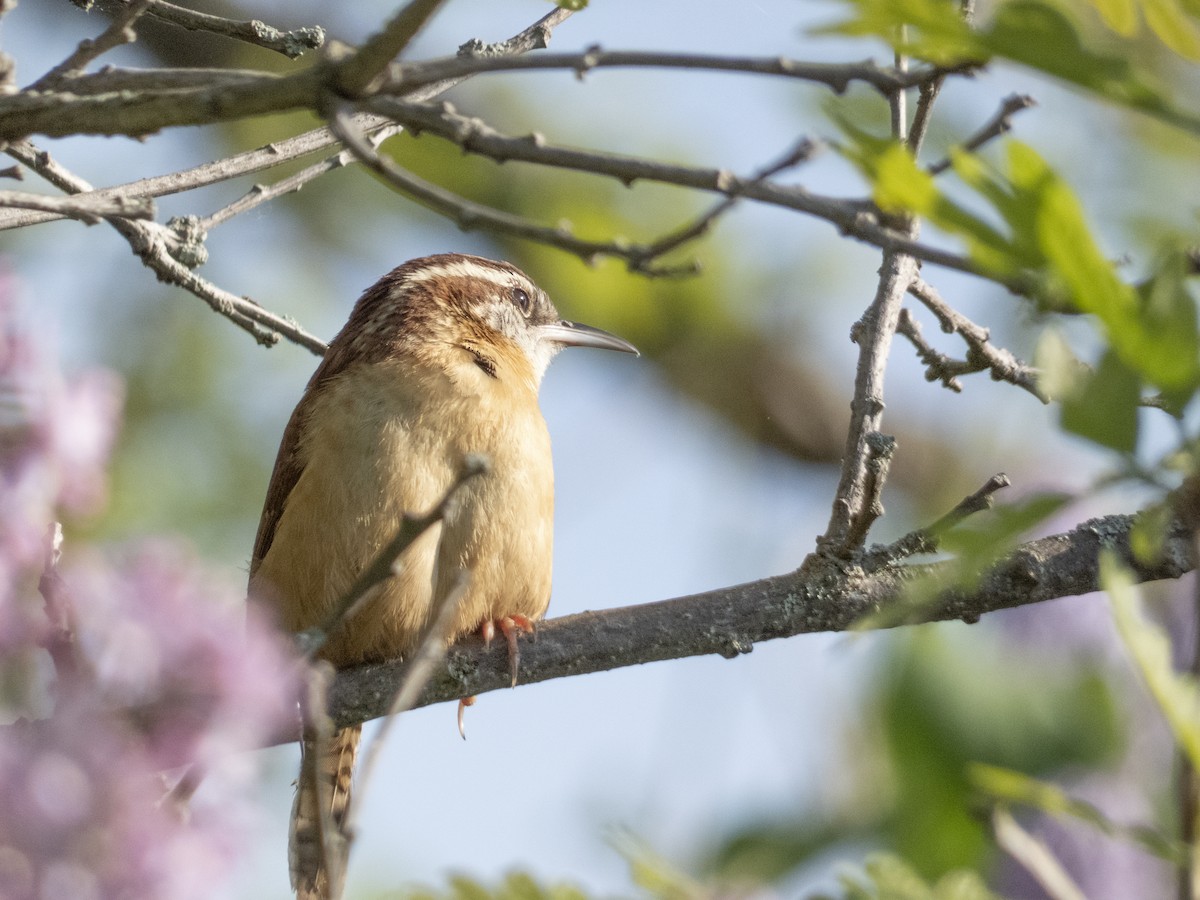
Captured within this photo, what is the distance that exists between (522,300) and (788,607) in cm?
276

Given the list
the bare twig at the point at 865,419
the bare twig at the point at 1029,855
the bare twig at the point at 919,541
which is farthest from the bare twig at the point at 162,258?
the bare twig at the point at 1029,855

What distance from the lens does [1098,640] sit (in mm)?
3037

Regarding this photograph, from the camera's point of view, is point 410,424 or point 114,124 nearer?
point 114,124

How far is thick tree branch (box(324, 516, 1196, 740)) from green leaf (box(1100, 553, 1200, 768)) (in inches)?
79.5

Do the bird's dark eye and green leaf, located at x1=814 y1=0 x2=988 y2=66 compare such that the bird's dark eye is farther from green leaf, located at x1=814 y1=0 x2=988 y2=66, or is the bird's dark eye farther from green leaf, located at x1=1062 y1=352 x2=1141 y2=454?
green leaf, located at x1=1062 y1=352 x2=1141 y2=454

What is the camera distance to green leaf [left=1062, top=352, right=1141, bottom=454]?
4.03ft

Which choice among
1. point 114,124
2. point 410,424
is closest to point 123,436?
point 410,424

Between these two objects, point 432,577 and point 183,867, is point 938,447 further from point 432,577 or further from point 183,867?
point 183,867

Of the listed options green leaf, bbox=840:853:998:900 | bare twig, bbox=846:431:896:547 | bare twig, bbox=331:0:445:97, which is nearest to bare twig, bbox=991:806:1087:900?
green leaf, bbox=840:853:998:900

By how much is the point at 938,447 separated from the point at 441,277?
5307mm

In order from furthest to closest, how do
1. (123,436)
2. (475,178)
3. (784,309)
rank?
(784,309) < (475,178) < (123,436)

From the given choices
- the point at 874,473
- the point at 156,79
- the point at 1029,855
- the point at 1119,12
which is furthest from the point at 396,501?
the point at 1029,855

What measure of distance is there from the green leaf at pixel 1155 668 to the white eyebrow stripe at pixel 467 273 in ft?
14.9

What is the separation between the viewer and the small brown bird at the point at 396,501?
4.39 metres
